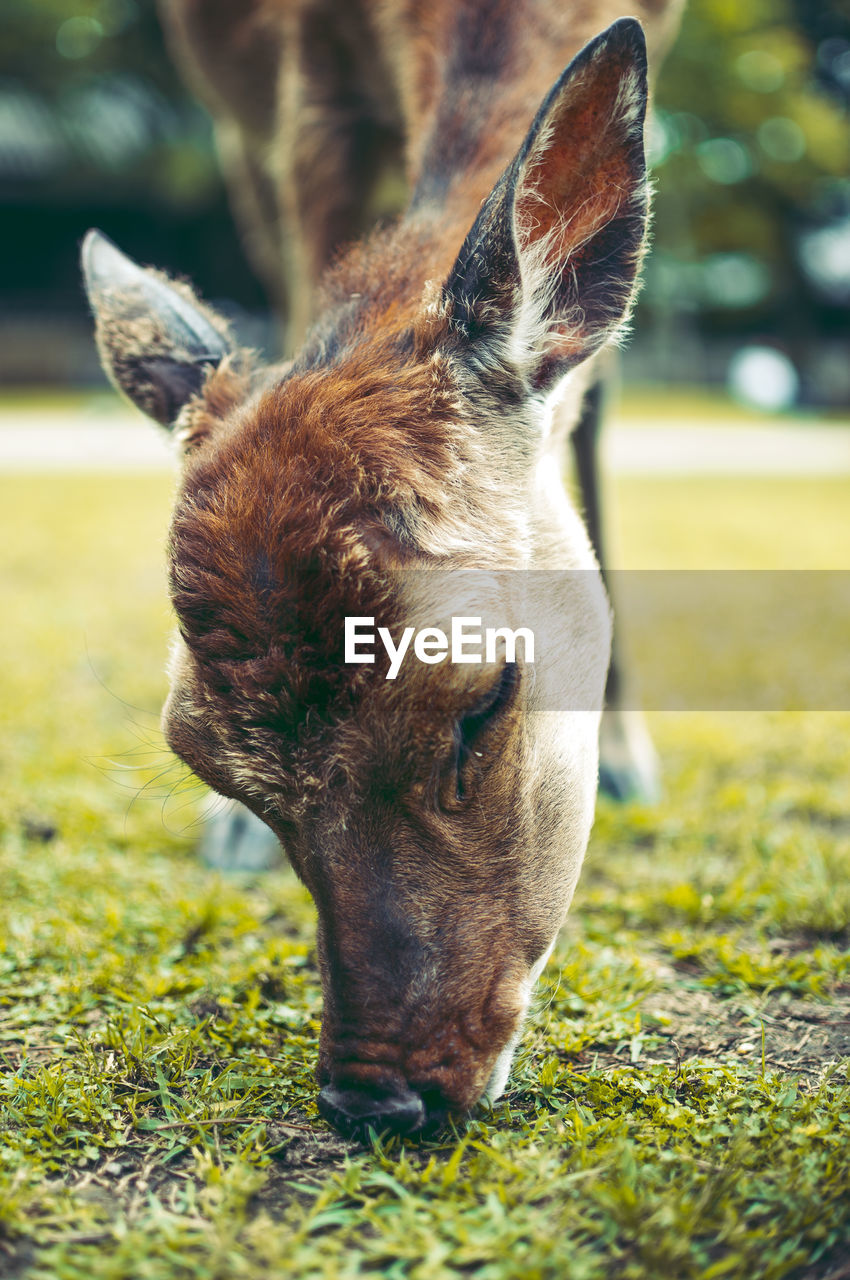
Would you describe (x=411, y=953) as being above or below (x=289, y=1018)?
above

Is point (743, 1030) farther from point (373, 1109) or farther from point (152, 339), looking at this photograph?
point (152, 339)

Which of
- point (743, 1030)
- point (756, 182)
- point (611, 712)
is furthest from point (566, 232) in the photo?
point (756, 182)

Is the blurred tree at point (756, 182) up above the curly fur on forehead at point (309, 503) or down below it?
above

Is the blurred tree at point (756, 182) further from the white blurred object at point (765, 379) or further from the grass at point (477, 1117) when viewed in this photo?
the grass at point (477, 1117)

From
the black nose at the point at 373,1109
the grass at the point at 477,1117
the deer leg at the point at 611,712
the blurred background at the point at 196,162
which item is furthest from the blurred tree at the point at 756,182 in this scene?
the black nose at the point at 373,1109

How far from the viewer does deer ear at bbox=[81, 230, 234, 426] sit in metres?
3.32

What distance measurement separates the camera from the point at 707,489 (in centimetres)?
1443

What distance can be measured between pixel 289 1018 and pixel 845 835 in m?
2.37

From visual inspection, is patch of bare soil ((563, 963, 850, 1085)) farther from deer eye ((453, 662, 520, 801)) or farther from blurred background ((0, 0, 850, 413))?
blurred background ((0, 0, 850, 413))

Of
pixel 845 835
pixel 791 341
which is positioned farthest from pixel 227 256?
pixel 845 835

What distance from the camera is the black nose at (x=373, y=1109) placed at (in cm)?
234

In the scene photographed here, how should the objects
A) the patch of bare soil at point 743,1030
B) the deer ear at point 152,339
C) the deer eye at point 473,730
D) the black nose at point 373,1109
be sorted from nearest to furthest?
the black nose at point 373,1109 < the deer eye at point 473,730 < the patch of bare soil at point 743,1030 < the deer ear at point 152,339

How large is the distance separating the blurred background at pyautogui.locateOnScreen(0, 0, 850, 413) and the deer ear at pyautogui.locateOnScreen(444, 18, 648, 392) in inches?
1120

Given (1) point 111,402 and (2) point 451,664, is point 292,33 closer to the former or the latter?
(2) point 451,664
